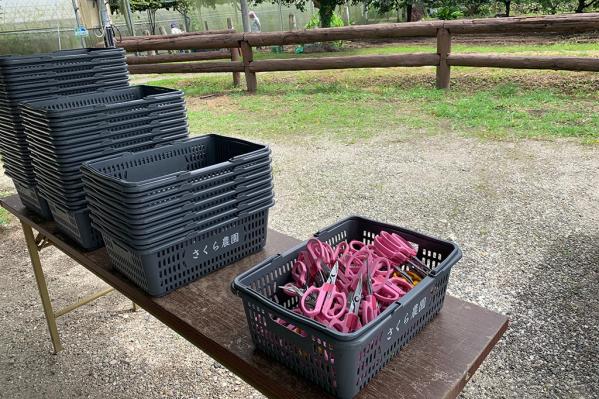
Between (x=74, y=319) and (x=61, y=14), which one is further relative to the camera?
(x=61, y=14)

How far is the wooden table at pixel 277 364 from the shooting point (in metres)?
1.12

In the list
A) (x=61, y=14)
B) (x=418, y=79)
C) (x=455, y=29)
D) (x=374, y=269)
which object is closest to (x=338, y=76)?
(x=418, y=79)

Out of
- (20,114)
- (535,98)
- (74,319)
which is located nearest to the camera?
(20,114)

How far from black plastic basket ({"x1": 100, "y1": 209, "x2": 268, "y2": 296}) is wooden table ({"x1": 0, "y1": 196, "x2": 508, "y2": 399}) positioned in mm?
30

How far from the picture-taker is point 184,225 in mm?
1456

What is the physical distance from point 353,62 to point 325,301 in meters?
7.95

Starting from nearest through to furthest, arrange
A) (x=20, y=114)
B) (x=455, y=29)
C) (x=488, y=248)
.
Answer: (x=20, y=114)
(x=488, y=248)
(x=455, y=29)

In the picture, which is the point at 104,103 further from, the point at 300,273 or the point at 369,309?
the point at 369,309

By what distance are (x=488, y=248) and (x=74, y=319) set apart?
2.75 m

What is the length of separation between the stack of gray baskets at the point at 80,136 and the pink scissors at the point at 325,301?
95cm

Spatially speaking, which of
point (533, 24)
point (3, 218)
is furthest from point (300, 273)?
point (533, 24)

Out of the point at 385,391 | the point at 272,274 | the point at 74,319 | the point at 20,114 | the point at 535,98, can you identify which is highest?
the point at 20,114

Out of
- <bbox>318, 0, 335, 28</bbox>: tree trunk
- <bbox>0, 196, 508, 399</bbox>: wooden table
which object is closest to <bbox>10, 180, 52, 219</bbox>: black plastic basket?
<bbox>0, 196, 508, 399</bbox>: wooden table

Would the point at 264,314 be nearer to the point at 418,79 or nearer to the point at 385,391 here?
the point at 385,391
